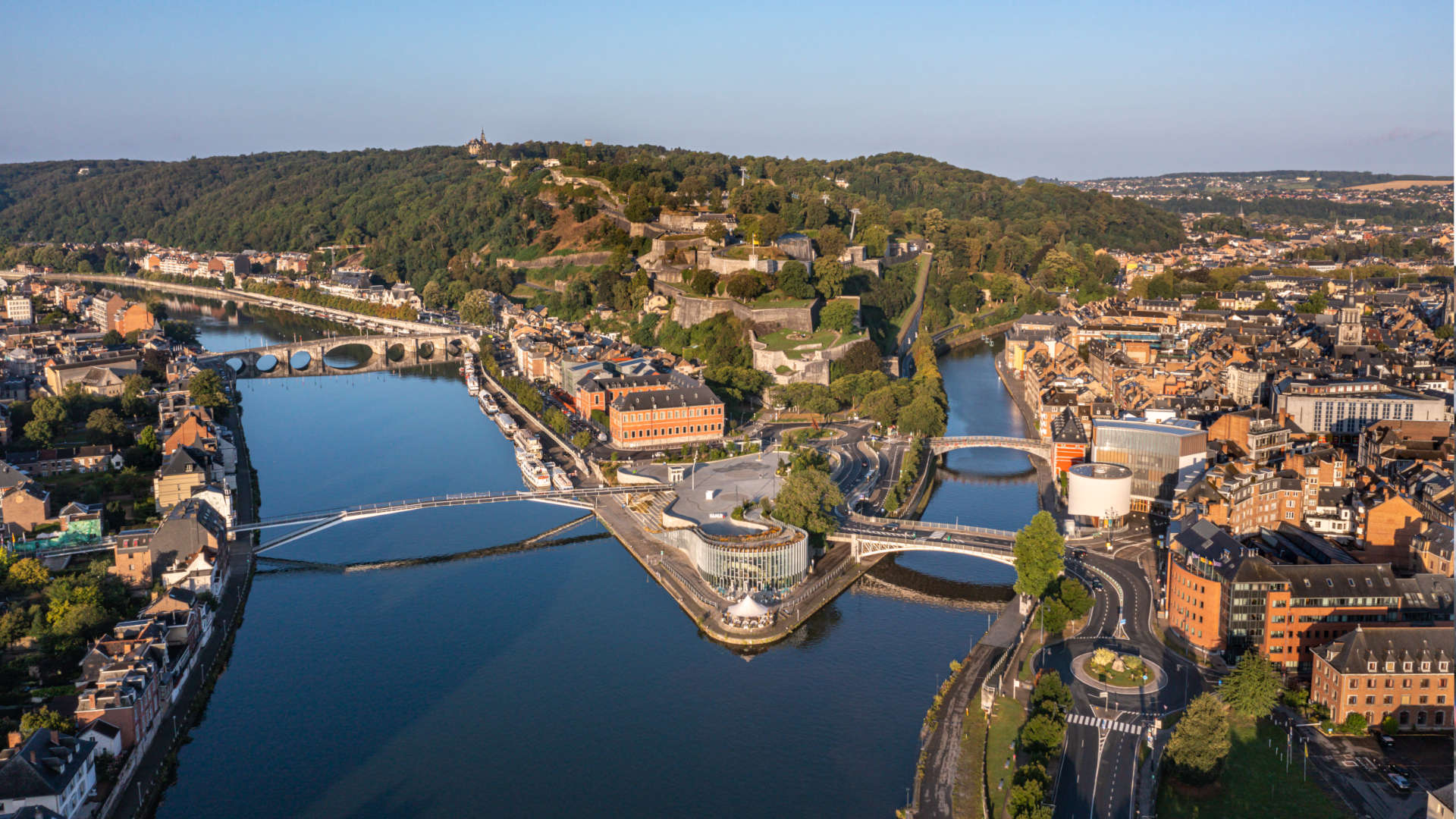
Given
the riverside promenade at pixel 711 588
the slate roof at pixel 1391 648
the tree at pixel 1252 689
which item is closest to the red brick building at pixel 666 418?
the riverside promenade at pixel 711 588

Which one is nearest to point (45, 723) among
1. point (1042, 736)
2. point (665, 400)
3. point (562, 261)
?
point (1042, 736)

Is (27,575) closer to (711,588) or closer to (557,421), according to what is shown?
(711,588)

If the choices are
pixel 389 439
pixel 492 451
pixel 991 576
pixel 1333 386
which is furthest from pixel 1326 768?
pixel 389 439

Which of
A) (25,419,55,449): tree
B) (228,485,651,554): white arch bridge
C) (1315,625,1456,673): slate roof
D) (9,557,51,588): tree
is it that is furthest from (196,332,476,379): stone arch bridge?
(1315,625,1456,673): slate roof

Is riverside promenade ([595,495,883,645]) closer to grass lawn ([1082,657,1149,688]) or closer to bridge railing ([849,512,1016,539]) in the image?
bridge railing ([849,512,1016,539])

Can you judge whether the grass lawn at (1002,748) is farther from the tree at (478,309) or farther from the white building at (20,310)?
the white building at (20,310)

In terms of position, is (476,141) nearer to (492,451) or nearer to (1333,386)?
(492,451)
